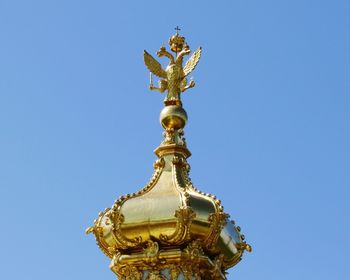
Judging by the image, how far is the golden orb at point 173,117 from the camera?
24156 millimetres

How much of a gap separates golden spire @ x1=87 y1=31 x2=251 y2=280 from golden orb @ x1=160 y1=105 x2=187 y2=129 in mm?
1611

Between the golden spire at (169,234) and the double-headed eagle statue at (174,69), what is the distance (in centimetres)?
258

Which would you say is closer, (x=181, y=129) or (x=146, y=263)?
(x=146, y=263)

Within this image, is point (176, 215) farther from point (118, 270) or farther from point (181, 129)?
point (181, 129)

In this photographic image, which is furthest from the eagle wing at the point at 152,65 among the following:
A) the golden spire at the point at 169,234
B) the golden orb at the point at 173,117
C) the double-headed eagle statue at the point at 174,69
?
the golden spire at the point at 169,234

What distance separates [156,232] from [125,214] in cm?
80

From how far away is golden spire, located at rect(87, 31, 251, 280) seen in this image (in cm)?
2148

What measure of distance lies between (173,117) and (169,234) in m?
3.60

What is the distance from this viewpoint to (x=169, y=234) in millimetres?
21531

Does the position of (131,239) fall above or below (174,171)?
below

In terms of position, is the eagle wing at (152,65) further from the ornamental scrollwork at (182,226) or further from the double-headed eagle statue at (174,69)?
the ornamental scrollwork at (182,226)

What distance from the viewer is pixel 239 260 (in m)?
22.6

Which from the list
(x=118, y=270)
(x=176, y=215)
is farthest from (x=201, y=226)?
(x=118, y=270)

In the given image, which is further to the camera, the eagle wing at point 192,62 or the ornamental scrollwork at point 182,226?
the eagle wing at point 192,62
